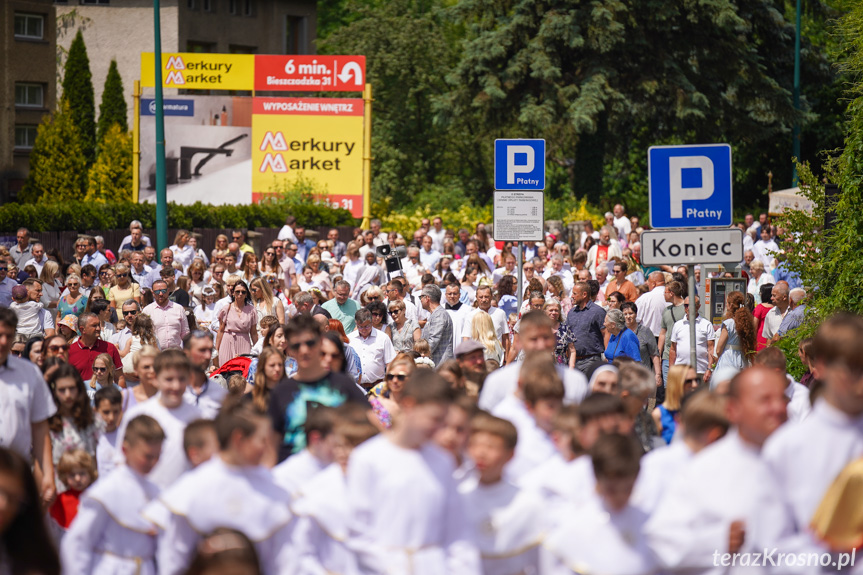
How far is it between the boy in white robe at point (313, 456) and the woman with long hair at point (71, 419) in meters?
1.93

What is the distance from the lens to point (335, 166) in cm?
3441

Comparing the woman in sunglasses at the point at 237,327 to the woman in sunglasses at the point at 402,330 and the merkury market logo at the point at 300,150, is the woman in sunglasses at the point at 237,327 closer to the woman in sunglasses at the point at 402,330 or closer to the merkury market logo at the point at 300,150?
the woman in sunglasses at the point at 402,330

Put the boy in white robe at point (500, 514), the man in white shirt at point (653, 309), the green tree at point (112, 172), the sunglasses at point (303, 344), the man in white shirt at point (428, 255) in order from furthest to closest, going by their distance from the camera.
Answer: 1. the green tree at point (112, 172)
2. the man in white shirt at point (428, 255)
3. the man in white shirt at point (653, 309)
4. the sunglasses at point (303, 344)
5. the boy in white robe at point (500, 514)

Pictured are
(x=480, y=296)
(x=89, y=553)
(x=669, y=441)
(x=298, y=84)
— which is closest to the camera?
(x=89, y=553)

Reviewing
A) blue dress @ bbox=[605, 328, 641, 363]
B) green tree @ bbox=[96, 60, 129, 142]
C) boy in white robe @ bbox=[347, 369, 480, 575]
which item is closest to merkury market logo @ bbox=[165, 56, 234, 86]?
green tree @ bbox=[96, 60, 129, 142]

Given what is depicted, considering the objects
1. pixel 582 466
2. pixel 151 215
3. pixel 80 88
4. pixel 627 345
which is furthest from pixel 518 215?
pixel 80 88

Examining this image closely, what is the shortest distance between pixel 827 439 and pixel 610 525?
0.91 m

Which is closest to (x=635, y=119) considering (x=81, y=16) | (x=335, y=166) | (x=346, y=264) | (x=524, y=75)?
(x=524, y=75)

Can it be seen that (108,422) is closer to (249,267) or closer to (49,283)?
(49,283)

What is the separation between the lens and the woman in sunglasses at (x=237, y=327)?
549 inches

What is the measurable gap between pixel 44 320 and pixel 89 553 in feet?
28.4

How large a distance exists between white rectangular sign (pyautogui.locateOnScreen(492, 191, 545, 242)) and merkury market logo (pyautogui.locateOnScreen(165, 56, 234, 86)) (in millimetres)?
23145

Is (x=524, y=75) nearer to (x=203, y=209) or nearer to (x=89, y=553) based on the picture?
(x=203, y=209)

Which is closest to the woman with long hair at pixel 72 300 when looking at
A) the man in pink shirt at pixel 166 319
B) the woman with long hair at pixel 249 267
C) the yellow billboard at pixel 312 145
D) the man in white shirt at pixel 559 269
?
the man in pink shirt at pixel 166 319
